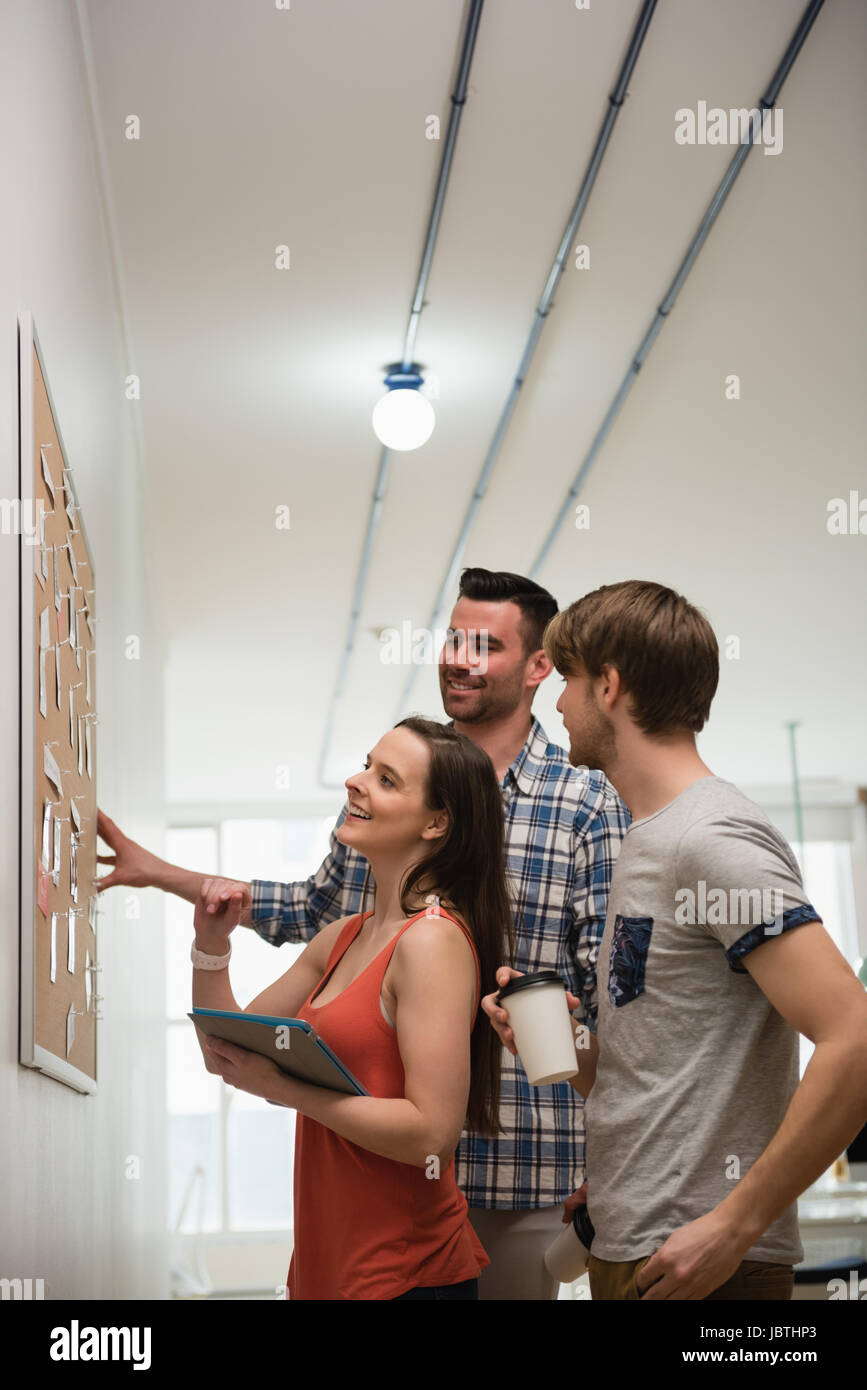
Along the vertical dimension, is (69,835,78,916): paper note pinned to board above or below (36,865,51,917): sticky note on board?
above

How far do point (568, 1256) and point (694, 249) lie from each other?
8.94 ft

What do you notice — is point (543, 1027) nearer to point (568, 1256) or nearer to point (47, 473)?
point (568, 1256)

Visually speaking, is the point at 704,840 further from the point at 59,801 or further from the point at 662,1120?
the point at 59,801

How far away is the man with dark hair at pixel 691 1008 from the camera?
51.8 inches

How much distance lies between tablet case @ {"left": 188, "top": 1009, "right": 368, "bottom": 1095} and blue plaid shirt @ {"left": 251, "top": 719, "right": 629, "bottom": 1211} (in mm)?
645

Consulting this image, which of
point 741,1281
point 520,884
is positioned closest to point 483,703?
point 520,884

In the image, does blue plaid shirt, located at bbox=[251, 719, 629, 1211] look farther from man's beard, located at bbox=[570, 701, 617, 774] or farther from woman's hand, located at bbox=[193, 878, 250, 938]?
man's beard, located at bbox=[570, 701, 617, 774]

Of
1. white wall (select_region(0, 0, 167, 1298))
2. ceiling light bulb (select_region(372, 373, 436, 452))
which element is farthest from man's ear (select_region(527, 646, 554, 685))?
ceiling light bulb (select_region(372, 373, 436, 452))

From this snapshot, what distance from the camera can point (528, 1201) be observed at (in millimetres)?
2270

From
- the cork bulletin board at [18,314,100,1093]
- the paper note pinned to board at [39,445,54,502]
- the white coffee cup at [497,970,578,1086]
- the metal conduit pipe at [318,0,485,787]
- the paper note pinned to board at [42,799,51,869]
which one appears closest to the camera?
the white coffee cup at [497,970,578,1086]

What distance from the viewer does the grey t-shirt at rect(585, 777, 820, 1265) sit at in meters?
1.42

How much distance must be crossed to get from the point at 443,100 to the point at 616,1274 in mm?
2633

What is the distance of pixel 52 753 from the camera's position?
190 cm
